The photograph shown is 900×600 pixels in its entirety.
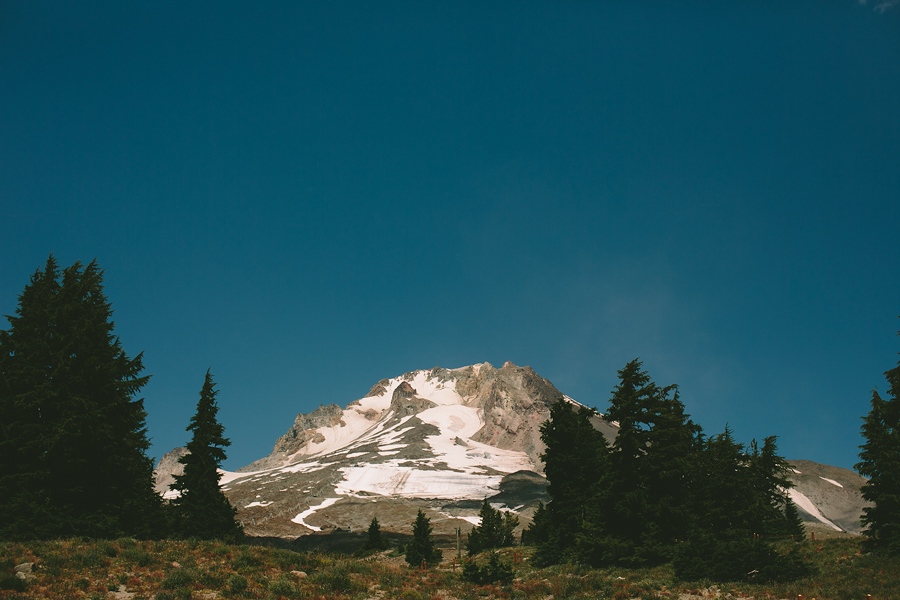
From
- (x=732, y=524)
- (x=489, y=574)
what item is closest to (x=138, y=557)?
(x=489, y=574)

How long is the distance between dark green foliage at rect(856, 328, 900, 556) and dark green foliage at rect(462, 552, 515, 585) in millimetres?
19033

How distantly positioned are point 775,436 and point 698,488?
29060mm

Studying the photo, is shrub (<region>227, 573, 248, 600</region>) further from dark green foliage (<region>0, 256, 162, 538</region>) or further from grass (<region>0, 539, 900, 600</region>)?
dark green foliage (<region>0, 256, 162, 538</region>)

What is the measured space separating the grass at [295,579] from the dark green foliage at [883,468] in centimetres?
199

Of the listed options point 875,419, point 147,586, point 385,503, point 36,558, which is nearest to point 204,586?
point 147,586

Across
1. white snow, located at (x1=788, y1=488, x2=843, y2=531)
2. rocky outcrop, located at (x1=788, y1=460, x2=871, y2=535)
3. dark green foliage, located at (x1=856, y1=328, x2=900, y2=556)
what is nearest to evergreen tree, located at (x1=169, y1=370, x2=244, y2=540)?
dark green foliage, located at (x1=856, y1=328, x2=900, y2=556)

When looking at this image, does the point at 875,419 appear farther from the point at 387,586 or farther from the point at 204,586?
the point at 204,586

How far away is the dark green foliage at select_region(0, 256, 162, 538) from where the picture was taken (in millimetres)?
22219

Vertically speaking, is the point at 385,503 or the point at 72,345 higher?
the point at 72,345

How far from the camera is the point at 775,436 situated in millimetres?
51250

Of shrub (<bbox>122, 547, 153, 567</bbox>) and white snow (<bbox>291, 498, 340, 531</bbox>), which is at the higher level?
shrub (<bbox>122, 547, 153, 567</bbox>)

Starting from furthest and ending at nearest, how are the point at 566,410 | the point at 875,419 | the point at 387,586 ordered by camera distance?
the point at 566,410, the point at 875,419, the point at 387,586

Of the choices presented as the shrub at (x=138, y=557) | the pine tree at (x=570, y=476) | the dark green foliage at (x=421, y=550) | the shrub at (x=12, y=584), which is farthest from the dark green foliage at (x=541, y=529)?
the shrub at (x=12, y=584)

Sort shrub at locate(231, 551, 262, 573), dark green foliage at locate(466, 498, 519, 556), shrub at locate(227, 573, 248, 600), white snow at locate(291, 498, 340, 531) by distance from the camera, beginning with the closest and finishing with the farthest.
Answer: shrub at locate(227, 573, 248, 600) → shrub at locate(231, 551, 262, 573) → dark green foliage at locate(466, 498, 519, 556) → white snow at locate(291, 498, 340, 531)
